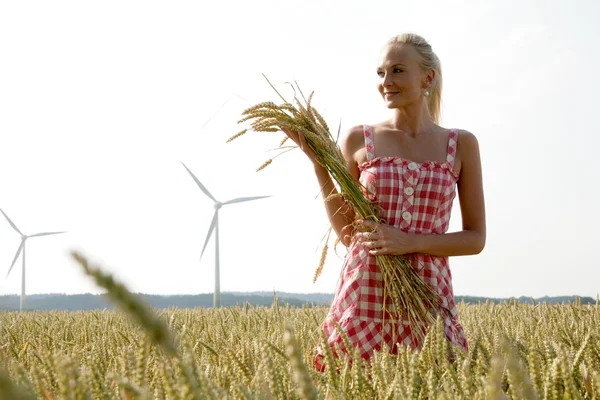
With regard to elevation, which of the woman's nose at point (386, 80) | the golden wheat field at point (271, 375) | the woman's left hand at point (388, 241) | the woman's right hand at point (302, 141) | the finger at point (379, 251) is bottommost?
the golden wheat field at point (271, 375)

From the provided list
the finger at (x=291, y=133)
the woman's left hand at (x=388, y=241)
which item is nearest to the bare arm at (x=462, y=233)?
the woman's left hand at (x=388, y=241)

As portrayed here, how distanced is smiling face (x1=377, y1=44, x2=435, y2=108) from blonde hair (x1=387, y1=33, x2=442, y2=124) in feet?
0.17

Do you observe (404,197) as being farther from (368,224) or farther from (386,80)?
(386,80)

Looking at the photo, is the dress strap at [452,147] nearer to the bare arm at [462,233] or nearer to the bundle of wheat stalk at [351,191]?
the bare arm at [462,233]

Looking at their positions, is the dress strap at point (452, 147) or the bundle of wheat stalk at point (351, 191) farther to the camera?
the dress strap at point (452, 147)

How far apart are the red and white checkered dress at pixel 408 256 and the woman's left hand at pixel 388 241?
0.54ft

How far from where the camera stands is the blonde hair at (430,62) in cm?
371

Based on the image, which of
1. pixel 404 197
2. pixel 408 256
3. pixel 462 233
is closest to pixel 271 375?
pixel 408 256

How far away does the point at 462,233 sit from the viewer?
3.53 meters

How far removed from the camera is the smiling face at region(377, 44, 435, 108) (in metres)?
3.59

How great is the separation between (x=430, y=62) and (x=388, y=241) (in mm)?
1235

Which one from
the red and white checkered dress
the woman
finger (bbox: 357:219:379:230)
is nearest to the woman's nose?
the woman

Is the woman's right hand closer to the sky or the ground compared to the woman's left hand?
closer to the sky

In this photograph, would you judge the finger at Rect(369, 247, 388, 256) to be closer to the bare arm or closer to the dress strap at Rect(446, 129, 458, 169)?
the bare arm
